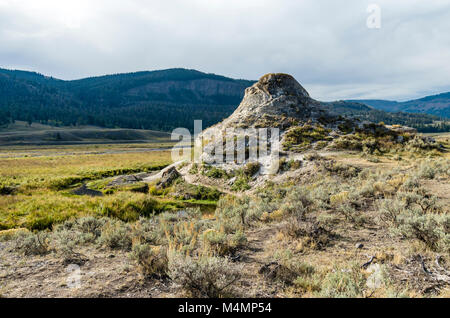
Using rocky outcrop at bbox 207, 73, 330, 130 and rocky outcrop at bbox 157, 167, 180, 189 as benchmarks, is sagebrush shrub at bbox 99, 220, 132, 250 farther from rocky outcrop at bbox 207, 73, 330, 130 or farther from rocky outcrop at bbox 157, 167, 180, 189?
rocky outcrop at bbox 207, 73, 330, 130

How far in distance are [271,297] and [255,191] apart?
13837 millimetres

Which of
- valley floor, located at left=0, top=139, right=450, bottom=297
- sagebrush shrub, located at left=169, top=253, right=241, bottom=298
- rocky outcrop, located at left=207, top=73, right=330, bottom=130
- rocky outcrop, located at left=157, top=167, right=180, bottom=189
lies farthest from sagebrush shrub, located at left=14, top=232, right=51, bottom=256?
rocky outcrop, located at left=207, top=73, right=330, bottom=130

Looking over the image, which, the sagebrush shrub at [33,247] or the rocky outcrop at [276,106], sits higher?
the rocky outcrop at [276,106]

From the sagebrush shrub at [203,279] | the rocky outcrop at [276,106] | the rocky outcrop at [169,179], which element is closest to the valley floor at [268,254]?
the sagebrush shrub at [203,279]

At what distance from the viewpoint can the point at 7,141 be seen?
9531cm

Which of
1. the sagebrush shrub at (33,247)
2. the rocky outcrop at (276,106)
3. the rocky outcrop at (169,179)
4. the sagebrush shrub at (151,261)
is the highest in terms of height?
the rocky outcrop at (276,106)

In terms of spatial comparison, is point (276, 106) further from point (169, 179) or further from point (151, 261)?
point (151, 261)

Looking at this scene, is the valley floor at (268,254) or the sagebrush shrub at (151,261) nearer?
the valley floor at (268,254)

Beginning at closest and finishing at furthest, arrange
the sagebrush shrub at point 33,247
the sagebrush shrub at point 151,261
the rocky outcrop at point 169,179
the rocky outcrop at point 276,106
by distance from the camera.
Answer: the sagebrush shrub at point 151,261
the sagebrush shrub at point 33,247
the rocky outcrop at point 169,179
the rocky outcrop at point 276,106

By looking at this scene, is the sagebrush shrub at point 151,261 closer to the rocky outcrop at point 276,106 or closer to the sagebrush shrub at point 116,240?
the sagebrush shrub at point 116,240

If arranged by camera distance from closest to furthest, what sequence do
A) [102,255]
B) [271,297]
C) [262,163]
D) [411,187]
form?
[271,297]
[102,255]
[411,187]
[262,163]

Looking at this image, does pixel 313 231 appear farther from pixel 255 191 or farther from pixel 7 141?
pixel 7 141

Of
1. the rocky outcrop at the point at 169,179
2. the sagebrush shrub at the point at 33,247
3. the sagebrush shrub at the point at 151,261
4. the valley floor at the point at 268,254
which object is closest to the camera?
the valley floor at the point at 268,254
